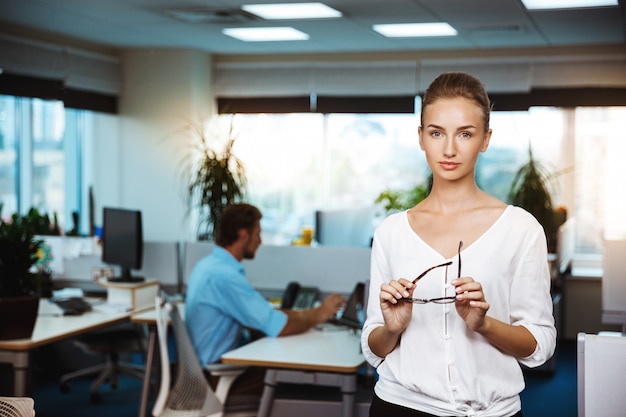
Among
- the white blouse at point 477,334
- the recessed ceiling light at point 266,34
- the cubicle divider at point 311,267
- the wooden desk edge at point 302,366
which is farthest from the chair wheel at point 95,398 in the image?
the white blouse at point 477,334

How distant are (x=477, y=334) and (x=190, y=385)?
236 centimetres

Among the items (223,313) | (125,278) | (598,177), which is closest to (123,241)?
(125,278)

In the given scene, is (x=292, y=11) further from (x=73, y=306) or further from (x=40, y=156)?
(x=40, y=156)

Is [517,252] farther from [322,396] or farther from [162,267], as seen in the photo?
[162,267]

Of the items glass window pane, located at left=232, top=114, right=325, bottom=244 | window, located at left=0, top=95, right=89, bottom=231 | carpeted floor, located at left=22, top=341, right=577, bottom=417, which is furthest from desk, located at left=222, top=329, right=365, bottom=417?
glass window pane, located at left=232, top=114, right=325, bottom=244

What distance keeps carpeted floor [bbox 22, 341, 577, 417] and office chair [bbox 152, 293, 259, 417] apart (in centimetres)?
144

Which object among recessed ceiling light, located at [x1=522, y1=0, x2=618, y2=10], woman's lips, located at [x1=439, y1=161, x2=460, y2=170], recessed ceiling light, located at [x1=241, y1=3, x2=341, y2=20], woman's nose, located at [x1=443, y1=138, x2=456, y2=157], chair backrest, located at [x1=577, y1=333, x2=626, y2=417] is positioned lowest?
chair backrest, located at [x1=577, y1=333, x2=626, y2=417]

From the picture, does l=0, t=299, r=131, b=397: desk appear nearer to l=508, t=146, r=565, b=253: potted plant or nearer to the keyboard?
the keyboard

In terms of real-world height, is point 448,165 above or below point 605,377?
above

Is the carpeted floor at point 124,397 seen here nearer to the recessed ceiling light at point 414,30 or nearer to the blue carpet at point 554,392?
the blue carpet at point 554,392

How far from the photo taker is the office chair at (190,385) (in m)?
3.68

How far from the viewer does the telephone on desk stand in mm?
4882

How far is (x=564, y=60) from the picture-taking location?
26.3ft

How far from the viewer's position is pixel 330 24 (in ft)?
22.6
